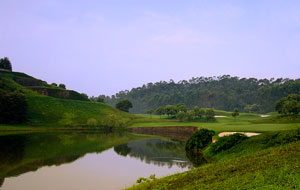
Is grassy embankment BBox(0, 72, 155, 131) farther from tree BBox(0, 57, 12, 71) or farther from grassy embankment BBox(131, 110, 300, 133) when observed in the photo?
tree BBox(0, 57, 12, 71)

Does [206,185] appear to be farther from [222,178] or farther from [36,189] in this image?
[36,189]

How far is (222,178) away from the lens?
1468 cm

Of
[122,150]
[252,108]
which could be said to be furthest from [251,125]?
[252,108]

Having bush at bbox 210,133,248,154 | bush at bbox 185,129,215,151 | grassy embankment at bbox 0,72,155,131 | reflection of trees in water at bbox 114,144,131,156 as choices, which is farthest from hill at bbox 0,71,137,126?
bush at bbox 210,133,248,154

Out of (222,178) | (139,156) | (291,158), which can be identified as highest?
(291,158)

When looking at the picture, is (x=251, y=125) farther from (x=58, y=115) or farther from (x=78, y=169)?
(x=58, y=115)

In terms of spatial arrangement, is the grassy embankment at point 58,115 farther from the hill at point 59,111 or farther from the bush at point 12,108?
the bush at point 12,108

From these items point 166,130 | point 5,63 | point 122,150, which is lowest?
point 122,150

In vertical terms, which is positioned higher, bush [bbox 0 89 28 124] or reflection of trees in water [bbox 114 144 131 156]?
bush [bbox 0 89 28 124]

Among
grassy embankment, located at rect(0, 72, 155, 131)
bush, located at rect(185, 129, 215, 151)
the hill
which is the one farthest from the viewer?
the hill

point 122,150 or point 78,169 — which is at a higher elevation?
point 78,169

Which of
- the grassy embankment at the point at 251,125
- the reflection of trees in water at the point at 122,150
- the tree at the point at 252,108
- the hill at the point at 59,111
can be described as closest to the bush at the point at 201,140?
the grassy embankment at the point at 251,125

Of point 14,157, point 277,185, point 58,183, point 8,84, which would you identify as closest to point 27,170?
point 58,183

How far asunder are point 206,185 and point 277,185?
365 cm
